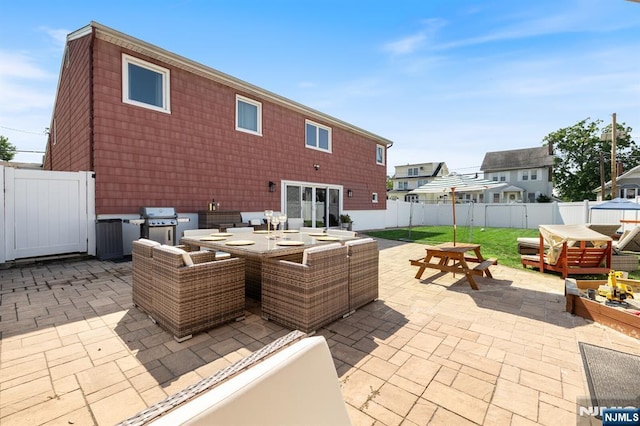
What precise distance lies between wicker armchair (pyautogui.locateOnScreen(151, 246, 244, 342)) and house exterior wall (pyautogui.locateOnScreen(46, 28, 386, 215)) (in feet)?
15.2

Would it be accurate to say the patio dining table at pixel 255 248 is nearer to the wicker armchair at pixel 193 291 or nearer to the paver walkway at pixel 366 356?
the wicker armchair at pixel 193 291

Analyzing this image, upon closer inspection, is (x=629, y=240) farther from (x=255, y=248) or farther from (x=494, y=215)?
(x=494, y=215)

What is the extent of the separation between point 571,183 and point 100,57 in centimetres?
3238

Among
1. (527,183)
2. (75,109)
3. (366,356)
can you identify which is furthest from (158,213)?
(527,183)

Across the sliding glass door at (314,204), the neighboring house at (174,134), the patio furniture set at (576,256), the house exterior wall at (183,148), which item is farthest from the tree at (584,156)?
Result: the house exterior wall at (183,148)

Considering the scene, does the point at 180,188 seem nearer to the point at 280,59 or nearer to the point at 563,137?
the point at 280,59

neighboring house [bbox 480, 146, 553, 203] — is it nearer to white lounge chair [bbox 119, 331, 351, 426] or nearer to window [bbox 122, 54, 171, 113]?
window [bbox 122, 54, 171, 113]

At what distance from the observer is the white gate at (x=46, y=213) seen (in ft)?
17.2

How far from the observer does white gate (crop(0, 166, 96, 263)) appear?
525cm

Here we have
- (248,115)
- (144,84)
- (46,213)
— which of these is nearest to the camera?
(46,213)

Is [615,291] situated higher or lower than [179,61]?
lower

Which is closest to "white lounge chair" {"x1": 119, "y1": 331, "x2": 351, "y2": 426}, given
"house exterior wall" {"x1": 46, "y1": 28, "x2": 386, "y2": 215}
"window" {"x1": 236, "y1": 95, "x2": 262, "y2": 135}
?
"house exterior wall" {"x1": 46, "y1": 28, "x2": 386, "y2": 215}

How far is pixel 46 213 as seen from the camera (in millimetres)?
5629

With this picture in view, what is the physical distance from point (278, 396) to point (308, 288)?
1.91 meters
